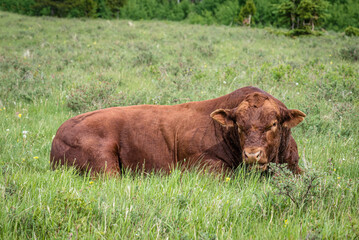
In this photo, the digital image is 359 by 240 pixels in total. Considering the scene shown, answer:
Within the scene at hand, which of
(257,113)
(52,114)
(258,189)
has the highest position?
(257,113)

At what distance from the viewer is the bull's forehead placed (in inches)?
153

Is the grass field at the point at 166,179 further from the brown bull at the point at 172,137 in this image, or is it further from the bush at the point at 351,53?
the bush at the point at 351,53

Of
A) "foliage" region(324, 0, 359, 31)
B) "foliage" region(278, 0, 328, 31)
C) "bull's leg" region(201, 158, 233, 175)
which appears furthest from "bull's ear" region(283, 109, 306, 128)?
"foliage" region(324, 0, 359, 31)

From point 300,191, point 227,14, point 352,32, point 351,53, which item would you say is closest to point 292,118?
point 300,191

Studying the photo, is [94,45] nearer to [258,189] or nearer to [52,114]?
[52,114]

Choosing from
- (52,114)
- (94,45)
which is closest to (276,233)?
(52,114)

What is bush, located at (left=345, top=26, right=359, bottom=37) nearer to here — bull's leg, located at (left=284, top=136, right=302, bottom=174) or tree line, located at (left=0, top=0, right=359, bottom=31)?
tree line, located at (left=0, top=0, right=359, bottom=31)

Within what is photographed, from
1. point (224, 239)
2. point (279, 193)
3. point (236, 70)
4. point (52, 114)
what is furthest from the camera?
point (236, 70)

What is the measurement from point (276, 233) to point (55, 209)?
1.85m

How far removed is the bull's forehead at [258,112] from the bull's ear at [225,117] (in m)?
0.22

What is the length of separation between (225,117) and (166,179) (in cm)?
118

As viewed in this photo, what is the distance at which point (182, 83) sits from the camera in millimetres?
8992

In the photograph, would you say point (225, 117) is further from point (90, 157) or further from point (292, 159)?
point (90, 157)

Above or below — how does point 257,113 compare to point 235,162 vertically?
above
